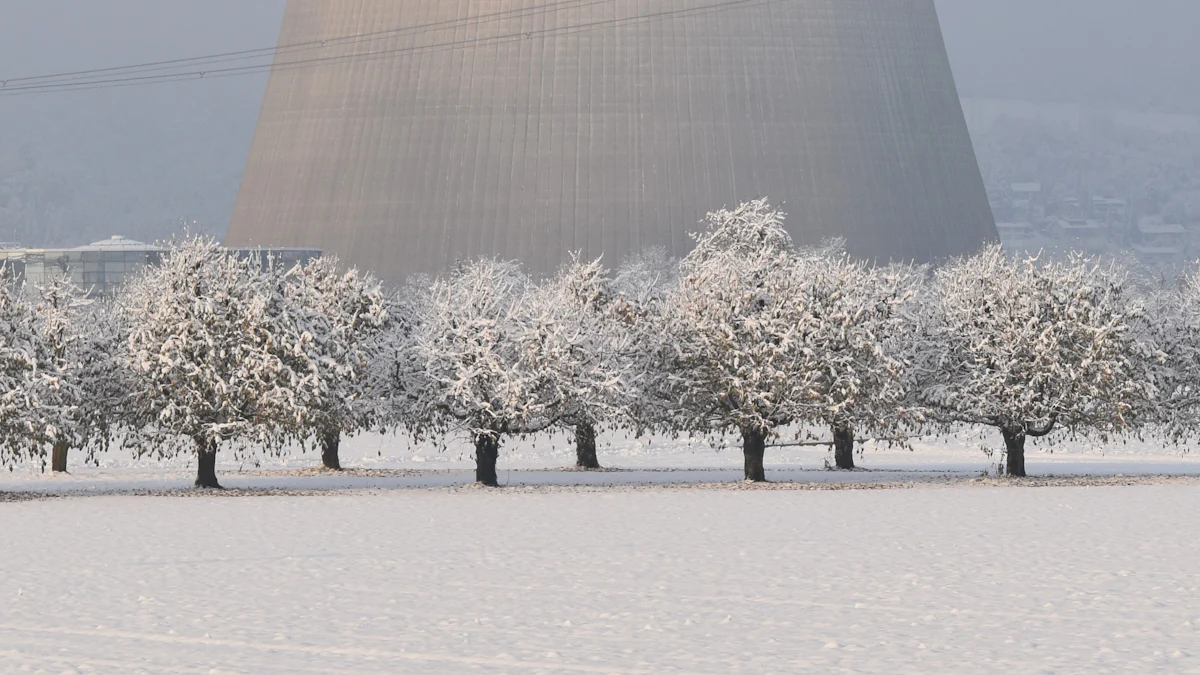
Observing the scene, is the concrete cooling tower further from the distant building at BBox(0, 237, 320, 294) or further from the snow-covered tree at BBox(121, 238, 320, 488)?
the snow-covered tree at BBox(121, 238, 320, 488)

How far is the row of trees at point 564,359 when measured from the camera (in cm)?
3106

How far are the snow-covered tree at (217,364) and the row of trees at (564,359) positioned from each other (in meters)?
0.05

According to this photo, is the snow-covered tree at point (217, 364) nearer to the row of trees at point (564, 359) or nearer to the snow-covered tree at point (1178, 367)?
the row of trees at point (564, 359)

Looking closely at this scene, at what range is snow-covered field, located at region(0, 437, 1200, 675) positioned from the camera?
13.5 meters

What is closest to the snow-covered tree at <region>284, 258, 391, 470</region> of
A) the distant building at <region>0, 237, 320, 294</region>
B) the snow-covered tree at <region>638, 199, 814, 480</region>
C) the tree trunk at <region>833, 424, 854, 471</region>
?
the snow-covered tree at <region>638, 199, 814, 480</region>

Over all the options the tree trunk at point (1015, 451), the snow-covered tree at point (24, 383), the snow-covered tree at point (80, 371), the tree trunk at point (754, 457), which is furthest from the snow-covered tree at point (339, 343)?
the tree trunk at point (1015, 451)

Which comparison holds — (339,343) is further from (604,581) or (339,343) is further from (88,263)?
(88,263)

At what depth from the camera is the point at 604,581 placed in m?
18.1

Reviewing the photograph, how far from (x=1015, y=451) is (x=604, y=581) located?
1912 centimetres

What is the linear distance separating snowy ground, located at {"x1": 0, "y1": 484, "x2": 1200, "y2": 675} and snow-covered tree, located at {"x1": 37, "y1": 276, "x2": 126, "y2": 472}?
3269 mm

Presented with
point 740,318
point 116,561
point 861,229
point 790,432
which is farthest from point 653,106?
point 116,561

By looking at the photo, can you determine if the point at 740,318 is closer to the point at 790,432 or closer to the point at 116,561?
the point at 116,561

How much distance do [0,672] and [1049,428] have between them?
82.8ft

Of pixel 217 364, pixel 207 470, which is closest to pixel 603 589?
pixel 217 364
